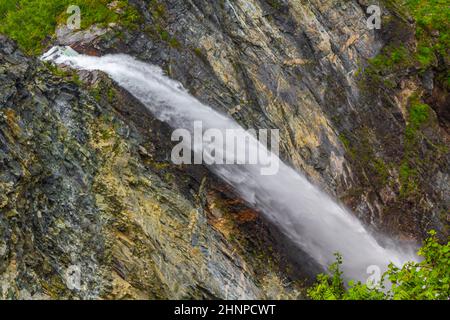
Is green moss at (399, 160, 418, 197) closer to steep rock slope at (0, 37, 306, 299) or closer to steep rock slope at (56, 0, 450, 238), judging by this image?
steep rock slope at (56, 0, 450, 238)

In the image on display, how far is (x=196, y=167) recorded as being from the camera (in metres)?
Result: 17.0

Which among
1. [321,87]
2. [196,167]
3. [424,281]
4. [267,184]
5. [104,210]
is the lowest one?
[267,184]

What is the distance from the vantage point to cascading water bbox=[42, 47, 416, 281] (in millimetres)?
18078

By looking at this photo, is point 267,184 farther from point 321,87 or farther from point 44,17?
point 44,17

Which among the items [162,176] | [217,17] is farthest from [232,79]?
[162,176]

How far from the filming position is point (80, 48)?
19.1 meters

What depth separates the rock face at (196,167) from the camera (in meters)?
13.6

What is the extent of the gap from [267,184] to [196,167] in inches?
112

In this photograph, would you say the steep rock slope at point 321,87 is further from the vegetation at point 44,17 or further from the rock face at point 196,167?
the vegetation at point 44,17

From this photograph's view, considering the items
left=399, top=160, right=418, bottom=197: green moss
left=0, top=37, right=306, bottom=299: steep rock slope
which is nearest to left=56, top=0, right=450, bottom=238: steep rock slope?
left=399, top=160, right=418, bottom=197: green moss

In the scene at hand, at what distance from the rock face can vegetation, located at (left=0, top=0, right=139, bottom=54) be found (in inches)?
20.9

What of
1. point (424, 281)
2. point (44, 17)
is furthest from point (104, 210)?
point (44, 17)

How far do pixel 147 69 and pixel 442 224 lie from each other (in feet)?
40.4

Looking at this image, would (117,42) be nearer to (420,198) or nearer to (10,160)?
(10,160)
